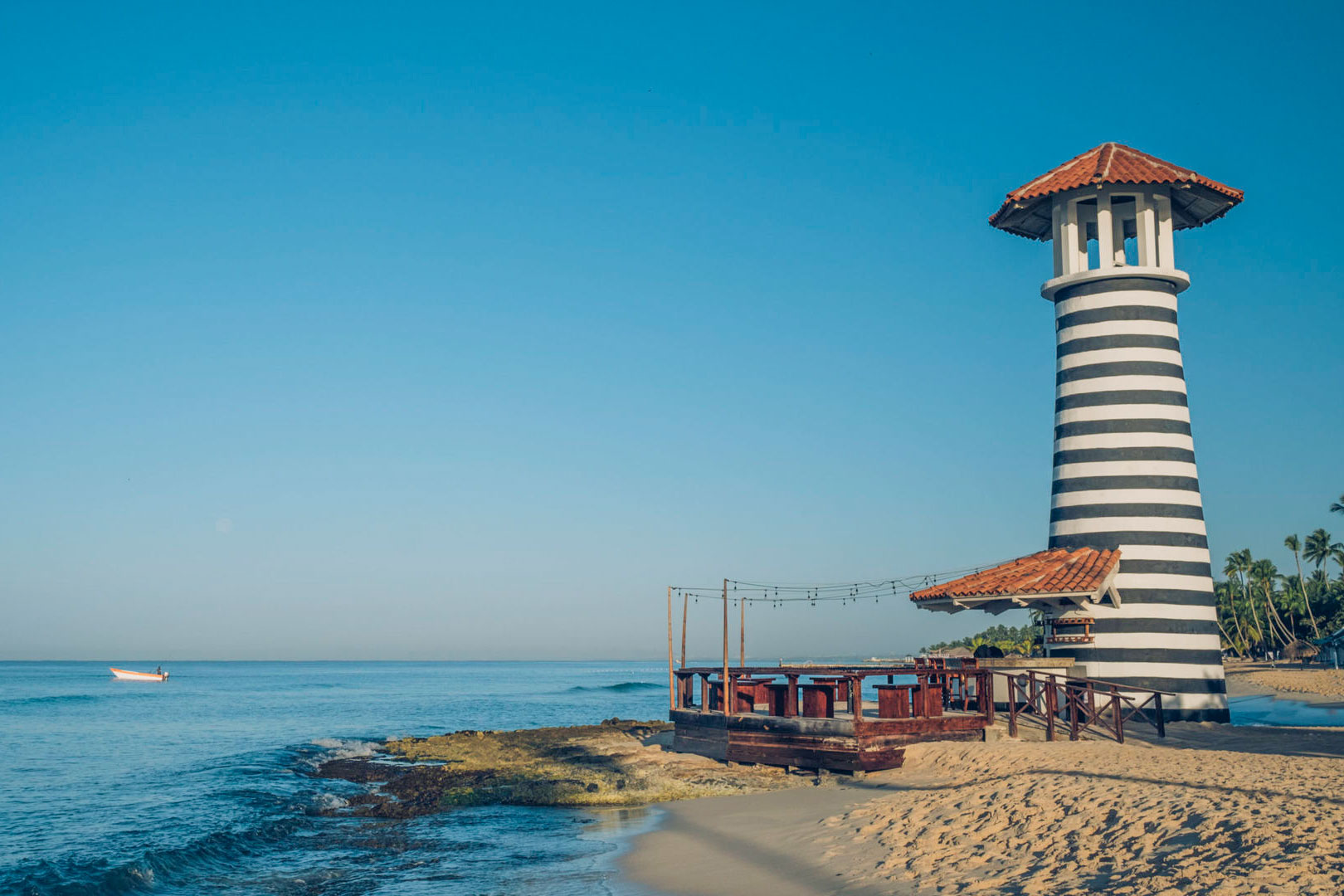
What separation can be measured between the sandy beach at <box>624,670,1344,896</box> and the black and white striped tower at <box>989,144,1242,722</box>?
2.92m

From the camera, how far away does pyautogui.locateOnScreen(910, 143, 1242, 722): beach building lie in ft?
75.4

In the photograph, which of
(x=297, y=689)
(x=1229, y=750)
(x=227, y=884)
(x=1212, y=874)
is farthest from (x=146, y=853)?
(x=297, y=689)

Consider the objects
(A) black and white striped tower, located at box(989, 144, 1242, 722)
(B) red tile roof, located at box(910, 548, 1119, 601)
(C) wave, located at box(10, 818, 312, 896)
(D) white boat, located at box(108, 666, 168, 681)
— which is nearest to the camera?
(C) wave, located at box(10, 818, 312, 896)

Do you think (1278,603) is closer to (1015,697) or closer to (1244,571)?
(1244,571)

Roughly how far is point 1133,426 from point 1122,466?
0.99 meters

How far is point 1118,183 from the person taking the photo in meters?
24.2

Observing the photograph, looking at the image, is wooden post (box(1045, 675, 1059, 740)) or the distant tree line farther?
the distant tree line

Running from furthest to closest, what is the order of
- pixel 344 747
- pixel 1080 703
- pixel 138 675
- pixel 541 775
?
pixel 138 675
pixel 344 747
pixel 541 775
pixel 1080 703

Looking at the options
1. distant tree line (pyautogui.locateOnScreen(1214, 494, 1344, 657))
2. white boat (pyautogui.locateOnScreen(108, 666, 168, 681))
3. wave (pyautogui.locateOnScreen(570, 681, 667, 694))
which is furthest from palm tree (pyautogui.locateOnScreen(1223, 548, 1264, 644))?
white boat (pyautogui.locateOnScreen(108, 666, 168, 681))

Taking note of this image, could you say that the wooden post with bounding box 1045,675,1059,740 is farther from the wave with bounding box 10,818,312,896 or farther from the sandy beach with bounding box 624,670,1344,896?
the wave with bounding box 10,818,312,896

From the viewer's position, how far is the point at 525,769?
29281mm

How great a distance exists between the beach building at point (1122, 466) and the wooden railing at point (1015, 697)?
2.71ft

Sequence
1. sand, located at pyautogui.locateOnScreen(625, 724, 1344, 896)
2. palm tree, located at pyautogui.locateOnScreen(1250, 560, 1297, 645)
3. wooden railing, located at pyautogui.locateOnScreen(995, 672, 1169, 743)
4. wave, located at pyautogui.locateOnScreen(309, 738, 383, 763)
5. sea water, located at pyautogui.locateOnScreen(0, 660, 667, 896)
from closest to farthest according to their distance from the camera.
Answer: sand, located at pyautogui.locateOnScreen(625, 724, 1344, 896) < sea water, located at pyautogui.locateOnScreen(0, 660, 667, 896) < wooden railing, located at pyautogui.locateOnScreen(995, 672, 1169, 743) < wave, located at pyautogui.locateOnScreen(309, 738, 383, 763) < palm tree, located at pyautogui.locateOnScreen(1250, 560, 1297, 645)

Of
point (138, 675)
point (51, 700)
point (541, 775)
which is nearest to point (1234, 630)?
point (541, 775)
